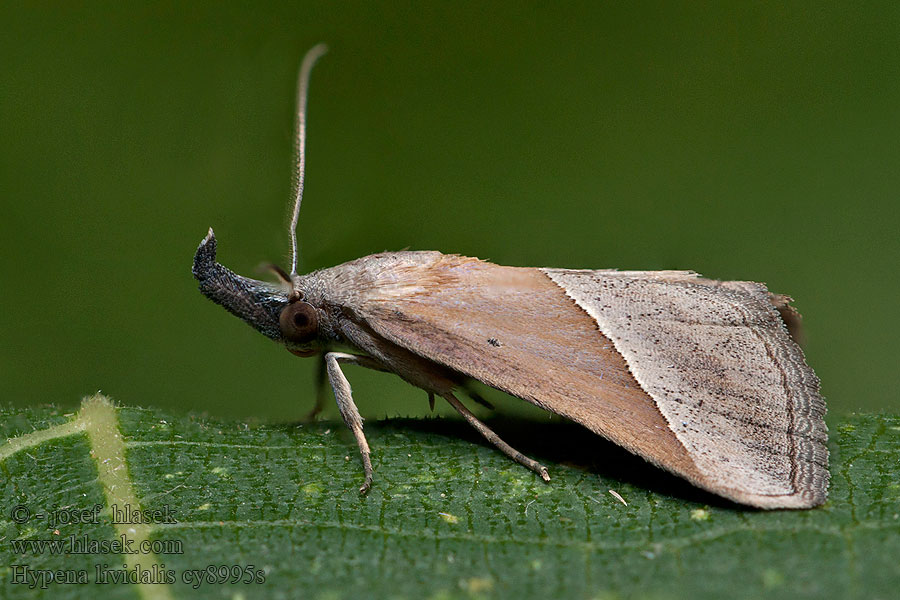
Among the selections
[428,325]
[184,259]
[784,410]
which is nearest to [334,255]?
[428,325]

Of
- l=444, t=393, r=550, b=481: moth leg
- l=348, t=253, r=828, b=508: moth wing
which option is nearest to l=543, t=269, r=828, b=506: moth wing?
l=348, t=253, r=828, b=508: moth wing

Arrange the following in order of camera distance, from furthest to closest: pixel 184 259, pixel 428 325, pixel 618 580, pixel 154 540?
pixel 184 259 < pixel 428 325 < pixel 154 540 < pixel 618 580

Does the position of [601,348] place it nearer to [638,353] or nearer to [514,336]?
[638,353]

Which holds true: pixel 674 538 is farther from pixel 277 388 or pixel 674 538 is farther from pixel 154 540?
pixel 277 388

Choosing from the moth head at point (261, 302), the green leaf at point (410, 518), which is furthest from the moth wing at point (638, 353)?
the moth head at point (261, 302)

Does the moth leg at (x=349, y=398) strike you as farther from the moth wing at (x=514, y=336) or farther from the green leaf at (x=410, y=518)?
the moth wing at (x=514, y=336)

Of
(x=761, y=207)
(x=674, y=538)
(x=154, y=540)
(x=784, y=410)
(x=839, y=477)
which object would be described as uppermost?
(x=761, y=207)
